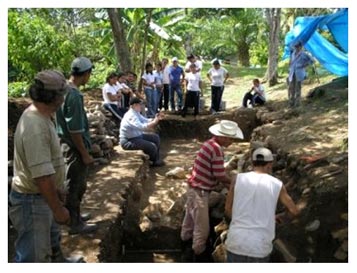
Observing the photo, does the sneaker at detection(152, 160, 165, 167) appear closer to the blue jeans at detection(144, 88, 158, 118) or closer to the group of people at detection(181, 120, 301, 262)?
the blue jeans at detection(144, 88, 158, 118)

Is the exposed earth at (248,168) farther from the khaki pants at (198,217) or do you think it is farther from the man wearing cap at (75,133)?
the khaki pants at (198,217)

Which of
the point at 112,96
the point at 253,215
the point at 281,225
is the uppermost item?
the point at 112,96

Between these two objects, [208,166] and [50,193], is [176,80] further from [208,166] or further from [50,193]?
[50,193]

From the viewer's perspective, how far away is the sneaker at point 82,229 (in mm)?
4609

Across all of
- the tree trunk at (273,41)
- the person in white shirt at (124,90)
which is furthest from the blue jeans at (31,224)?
the tree trunk at (273,41)

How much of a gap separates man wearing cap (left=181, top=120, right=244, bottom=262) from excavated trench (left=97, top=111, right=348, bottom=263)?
379mm

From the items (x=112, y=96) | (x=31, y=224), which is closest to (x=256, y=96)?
(x=112, y=96)

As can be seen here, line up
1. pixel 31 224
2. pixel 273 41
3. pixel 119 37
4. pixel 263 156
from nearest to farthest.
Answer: pixel 31 224 → pixel 263 156 → pixel 119 37 → pixel 273 41

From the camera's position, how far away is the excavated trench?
4.67 m

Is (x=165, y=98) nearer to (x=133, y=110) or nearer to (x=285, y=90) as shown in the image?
(x=285, y=90)

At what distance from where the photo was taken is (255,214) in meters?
3.28

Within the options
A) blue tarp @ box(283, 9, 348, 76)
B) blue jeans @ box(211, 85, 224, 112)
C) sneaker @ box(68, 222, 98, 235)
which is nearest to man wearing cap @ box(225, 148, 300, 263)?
sneaker @ box(68, 222, 98, 235)

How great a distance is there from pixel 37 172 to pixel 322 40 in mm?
11488

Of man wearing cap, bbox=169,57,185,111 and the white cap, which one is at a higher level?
man wearing cap, bbox=169,57,185,111
